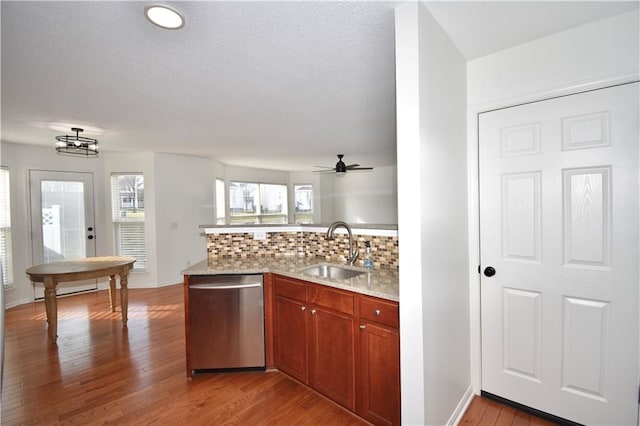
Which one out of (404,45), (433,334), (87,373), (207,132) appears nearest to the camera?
(404,45)

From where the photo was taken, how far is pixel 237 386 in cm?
241

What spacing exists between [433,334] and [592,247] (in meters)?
1.09

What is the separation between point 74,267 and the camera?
3.50 meters

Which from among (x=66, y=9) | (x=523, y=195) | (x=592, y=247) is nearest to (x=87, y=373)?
(x=66, y=9)

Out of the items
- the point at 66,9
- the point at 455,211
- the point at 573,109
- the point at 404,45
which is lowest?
the point at 455,211

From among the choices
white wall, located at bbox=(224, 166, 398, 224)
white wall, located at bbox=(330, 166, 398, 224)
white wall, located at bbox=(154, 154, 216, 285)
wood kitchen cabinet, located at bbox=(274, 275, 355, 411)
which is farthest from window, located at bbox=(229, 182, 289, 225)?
wood kitchen cabinet, located at bbox=(274, 275, 355, 411)

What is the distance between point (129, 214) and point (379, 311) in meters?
5.28

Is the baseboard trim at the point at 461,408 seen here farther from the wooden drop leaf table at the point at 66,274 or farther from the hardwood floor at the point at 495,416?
the wooden drop leaf table at the point at 66,274

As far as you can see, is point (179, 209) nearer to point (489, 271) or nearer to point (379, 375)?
point (379, 375)

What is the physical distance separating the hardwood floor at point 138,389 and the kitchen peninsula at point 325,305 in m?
0.17

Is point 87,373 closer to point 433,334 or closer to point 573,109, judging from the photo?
point 433,334

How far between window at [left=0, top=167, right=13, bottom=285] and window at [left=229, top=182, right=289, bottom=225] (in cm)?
378

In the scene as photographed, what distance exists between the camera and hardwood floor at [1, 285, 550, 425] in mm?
2053

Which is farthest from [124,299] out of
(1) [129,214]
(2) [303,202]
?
(2) [303,202]
